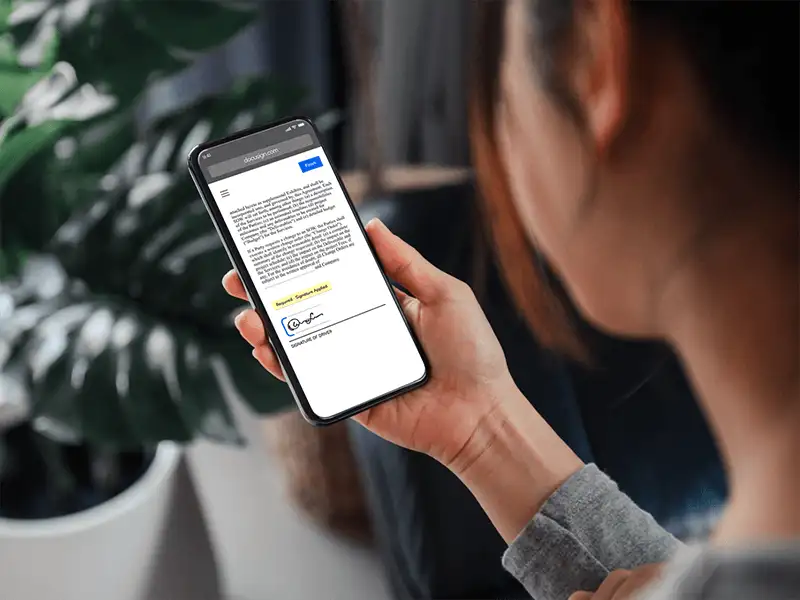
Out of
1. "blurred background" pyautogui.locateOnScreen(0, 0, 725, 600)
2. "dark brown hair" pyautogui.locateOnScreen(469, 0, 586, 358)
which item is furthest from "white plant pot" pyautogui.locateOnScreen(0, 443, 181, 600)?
"dark brown hair" pyautogui.locateOnScreen(469, 0, 586, 358)

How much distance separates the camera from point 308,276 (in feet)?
1.28

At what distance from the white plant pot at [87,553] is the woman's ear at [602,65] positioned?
1.19 ft

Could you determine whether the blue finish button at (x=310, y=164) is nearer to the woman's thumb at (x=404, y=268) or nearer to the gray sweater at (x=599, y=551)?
the woman's thumb at (x=404, y=268)

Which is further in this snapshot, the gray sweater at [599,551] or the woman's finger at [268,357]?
the woman's finger at [268,357]

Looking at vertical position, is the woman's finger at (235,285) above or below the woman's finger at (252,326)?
above

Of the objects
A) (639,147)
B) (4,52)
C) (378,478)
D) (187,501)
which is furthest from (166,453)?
(639,147)

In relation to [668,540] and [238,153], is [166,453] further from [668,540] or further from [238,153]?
[668,540]

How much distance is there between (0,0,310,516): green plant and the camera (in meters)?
0.46

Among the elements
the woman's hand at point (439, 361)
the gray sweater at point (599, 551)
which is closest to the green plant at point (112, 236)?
the woman's hand at point (439, 361)

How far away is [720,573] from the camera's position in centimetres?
25

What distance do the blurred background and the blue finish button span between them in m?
0.07

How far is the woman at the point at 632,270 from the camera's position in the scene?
0.26 metres

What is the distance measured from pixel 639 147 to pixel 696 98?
0.03 m
